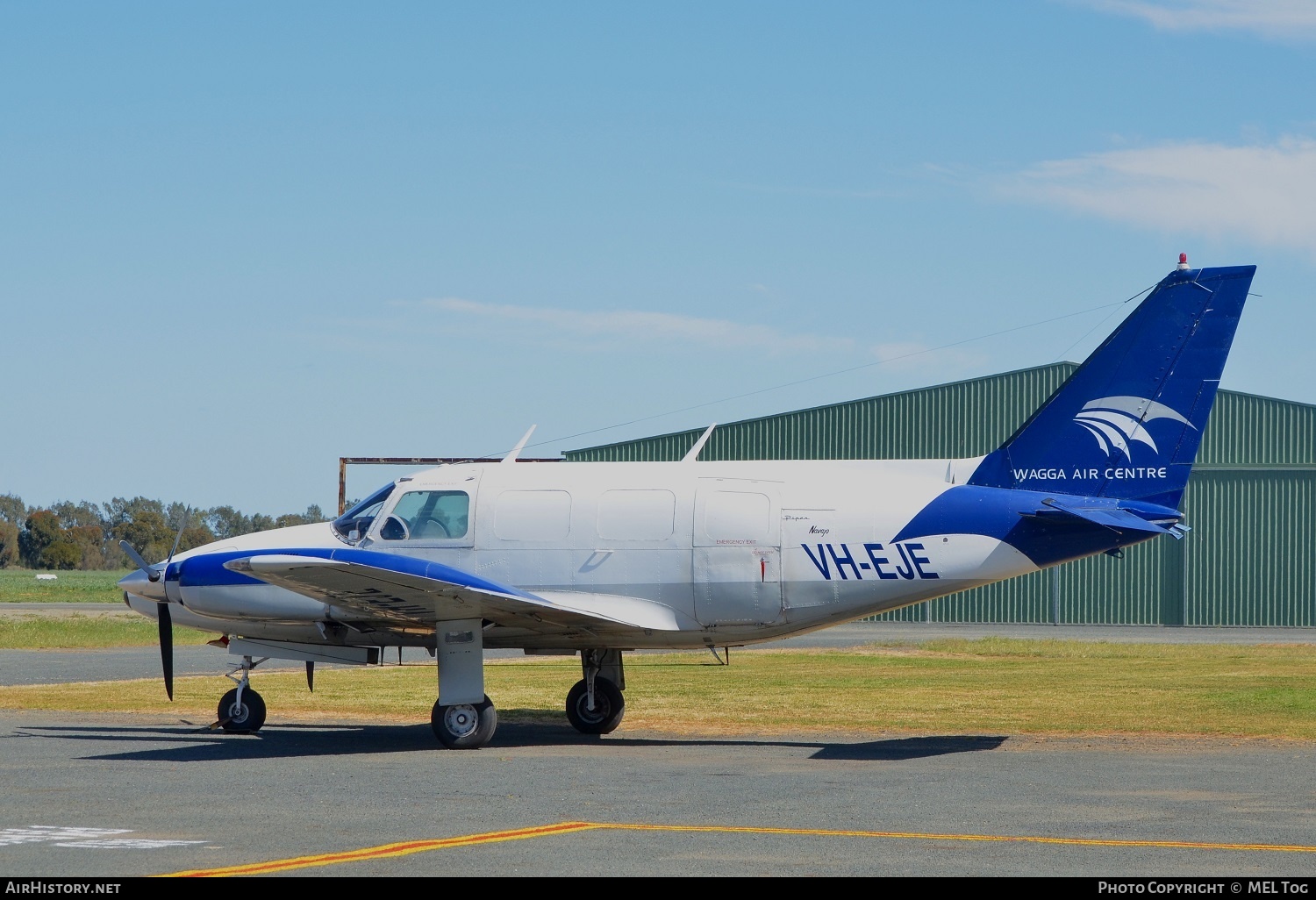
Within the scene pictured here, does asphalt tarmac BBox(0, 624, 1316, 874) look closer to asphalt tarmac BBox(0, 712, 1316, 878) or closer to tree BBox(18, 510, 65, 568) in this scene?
asphalt tarmac BBox(0, 712, 1316, 878)

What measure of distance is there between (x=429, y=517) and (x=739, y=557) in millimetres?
3673

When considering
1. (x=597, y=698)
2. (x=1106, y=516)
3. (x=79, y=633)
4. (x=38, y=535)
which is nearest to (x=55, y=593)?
(x=79, y=633)

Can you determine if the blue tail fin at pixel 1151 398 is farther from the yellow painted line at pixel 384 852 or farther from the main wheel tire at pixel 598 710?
the yellow painted line at pixel 384 852

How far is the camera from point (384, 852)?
364 inches

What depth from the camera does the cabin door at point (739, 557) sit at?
16359 mm

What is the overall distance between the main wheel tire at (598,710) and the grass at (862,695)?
1.01m

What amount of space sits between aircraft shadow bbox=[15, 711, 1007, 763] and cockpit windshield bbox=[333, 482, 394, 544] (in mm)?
2457

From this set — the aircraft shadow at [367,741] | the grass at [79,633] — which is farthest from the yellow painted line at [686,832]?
the grass at [79,633]

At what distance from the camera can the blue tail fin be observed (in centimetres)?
1603

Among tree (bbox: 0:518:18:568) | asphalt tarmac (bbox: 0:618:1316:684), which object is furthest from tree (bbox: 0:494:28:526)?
asphalt tarmac (bbox: 0:618:1316:684)

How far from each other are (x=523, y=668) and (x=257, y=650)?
12220mm

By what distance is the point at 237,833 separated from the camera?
32.8 feet
